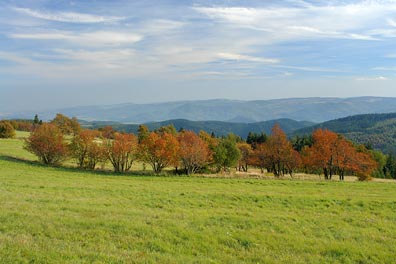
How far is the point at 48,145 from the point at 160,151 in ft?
62.6

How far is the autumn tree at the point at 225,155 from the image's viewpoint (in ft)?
197

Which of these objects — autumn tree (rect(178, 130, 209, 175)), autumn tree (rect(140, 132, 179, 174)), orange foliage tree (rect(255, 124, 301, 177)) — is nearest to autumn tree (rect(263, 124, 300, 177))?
orange foliage tree (rect(255, 124, 301, 177))

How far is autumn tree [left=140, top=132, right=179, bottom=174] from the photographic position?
169 feet

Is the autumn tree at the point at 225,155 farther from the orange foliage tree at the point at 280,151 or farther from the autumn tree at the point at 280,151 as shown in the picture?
the autumn tree at the point at 280,151

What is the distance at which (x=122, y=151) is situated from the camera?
51875 mm

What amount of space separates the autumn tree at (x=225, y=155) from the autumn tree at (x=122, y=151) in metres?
15.7

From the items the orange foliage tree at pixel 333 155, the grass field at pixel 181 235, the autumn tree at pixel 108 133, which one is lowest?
the grass field at pixel 181 235

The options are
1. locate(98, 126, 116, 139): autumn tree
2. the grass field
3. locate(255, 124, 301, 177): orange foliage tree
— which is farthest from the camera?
locate(98, 126, 116, 139): autumn tree

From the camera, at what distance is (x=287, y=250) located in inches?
440

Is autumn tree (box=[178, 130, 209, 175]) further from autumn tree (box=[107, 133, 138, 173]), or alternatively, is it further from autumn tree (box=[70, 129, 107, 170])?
autumn tree (box=[70, 129, 107, 170])

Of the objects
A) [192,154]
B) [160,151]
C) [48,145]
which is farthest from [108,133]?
[192,154]

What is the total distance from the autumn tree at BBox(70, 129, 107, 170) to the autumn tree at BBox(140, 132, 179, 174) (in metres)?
7.06

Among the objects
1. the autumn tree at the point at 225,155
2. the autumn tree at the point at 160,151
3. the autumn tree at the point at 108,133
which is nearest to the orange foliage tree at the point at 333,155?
the autumn tree at the point at 225,155

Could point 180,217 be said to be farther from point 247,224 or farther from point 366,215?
point 366,215
